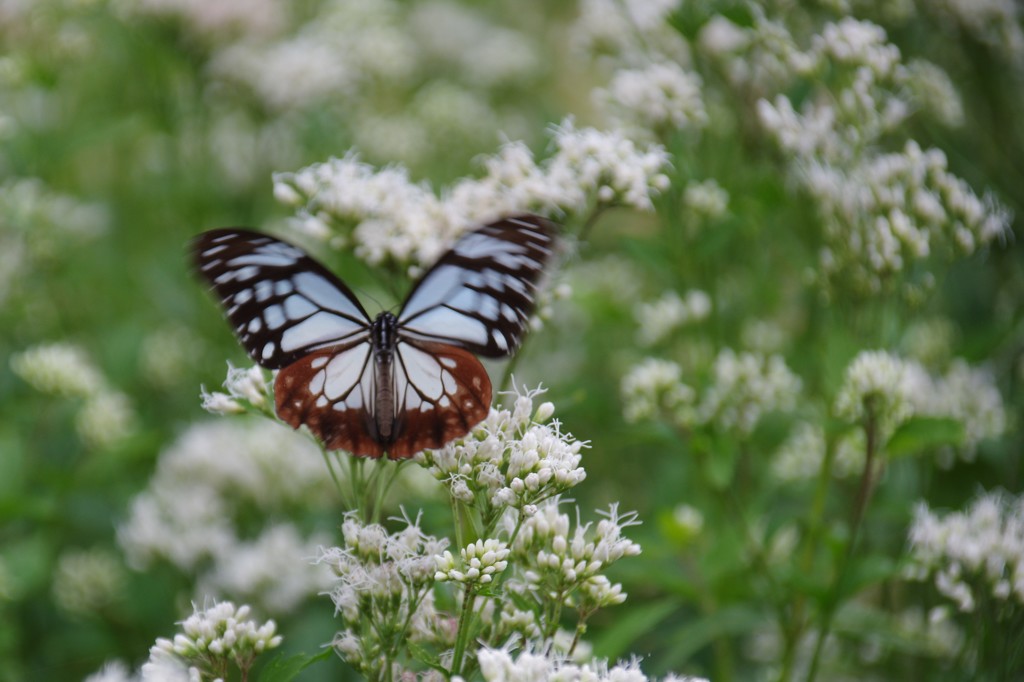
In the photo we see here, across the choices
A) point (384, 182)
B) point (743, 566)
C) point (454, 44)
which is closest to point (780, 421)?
point (743, 566)

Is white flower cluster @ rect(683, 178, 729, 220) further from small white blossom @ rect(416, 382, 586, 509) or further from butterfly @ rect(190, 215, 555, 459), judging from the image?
small white blossom @ rect(416, 382, 586, 509)

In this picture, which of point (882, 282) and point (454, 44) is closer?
point (882, 282)

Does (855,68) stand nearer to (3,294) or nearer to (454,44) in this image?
(3,294)

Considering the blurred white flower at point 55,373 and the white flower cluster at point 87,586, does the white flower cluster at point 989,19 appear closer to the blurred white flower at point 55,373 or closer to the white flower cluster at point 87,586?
the blurred white flower at point 55,373

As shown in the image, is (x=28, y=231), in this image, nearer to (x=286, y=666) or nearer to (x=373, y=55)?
(x=373, y=55)

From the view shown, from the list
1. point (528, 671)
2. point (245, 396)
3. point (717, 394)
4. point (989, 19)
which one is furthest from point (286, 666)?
point (989, 19)

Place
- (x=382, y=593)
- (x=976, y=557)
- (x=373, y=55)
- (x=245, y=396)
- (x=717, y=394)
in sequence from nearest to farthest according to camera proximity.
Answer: (x=382, y=593), (x=245, y=396), (x=976, y=557), (x=717, y=394), (x=373, y=55)

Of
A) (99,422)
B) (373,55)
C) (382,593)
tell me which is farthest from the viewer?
(373,55)
